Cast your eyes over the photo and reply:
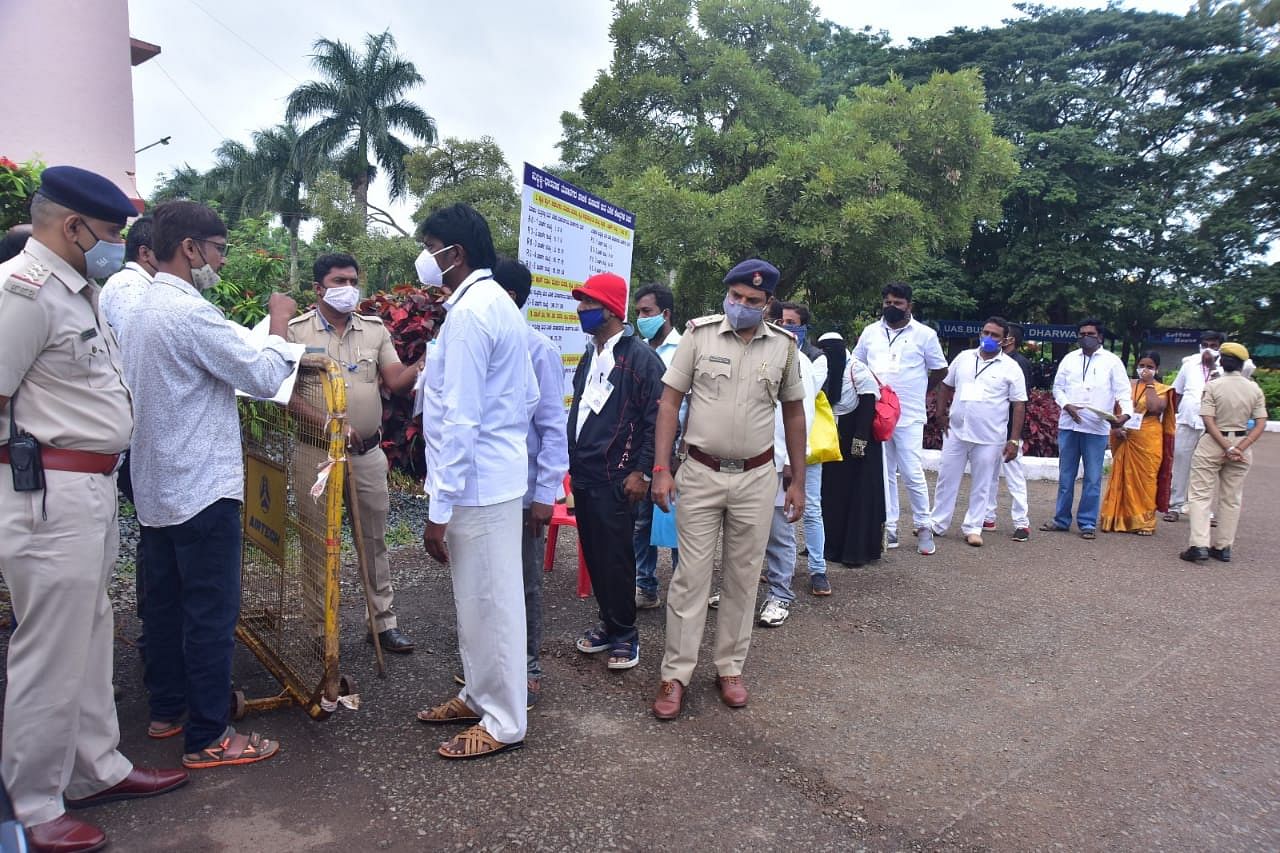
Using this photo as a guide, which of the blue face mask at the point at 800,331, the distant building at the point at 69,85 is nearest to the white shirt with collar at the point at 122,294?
the blue face mask at the point at 800,331

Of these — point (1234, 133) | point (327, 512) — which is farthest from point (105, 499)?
point (1234, 133)

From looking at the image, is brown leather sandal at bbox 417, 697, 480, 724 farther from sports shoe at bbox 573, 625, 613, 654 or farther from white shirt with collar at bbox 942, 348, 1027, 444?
white shirt with collar at bbox 942, 348, 1027, 444

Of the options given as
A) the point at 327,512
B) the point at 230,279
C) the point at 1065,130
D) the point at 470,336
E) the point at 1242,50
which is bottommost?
the point at 327,512

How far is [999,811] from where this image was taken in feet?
9.76

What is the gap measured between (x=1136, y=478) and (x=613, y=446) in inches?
248

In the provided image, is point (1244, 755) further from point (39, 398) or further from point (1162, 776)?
point (39, 398)

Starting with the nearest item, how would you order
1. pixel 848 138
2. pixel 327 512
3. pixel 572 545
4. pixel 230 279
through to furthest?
pixel 327 512
pixel 572 545
pixel 230 279
pixel 848 138

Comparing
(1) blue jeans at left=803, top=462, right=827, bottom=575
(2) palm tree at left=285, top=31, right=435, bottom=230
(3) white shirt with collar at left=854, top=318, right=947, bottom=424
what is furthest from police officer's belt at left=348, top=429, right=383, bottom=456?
(2) palm tree at left=285, top=31, right=435, bottom=230

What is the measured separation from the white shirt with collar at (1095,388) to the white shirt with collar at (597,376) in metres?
5.46

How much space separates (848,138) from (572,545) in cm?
1007

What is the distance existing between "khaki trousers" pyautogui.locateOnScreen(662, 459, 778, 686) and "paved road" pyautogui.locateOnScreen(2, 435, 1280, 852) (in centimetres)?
27

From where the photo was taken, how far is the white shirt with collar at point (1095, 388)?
7695 mm

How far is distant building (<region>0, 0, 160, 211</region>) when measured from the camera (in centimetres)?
990

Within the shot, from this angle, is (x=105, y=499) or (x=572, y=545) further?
(x=572, y=545)
